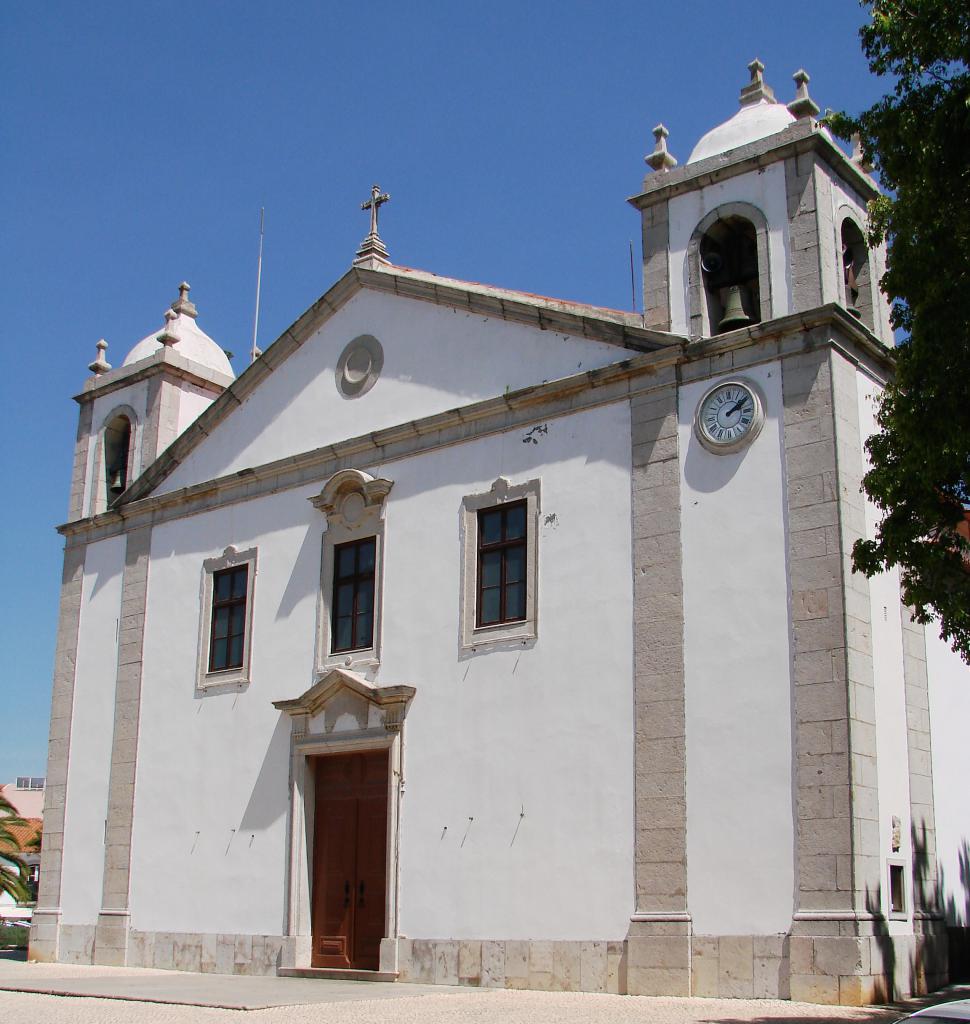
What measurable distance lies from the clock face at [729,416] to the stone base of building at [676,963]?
5076 mm

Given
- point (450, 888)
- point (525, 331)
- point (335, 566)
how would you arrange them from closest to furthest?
point (450, 888)
point (525, 331)
point (335, 566)

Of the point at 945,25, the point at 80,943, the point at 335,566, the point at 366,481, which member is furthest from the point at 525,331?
the point at 80,943

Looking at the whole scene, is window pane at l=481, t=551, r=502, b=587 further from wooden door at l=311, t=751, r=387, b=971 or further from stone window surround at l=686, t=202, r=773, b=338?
stone window surround at l=686, t=202, r=773, b=338

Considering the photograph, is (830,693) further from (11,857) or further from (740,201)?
(11,857)

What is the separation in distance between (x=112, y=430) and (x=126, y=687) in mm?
4954

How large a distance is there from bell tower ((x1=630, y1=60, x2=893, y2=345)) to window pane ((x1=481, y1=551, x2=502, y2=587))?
339cm

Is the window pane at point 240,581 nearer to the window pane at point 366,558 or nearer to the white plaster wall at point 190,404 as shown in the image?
the window pane at point 366,558

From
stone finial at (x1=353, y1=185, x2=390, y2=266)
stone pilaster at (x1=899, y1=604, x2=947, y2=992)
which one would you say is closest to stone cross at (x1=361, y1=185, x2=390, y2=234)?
stone finial at (x1=353, y1=185, x2=390, y2=266)

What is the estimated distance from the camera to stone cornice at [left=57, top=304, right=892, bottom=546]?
1472 cm

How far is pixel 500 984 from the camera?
15258 millimetres

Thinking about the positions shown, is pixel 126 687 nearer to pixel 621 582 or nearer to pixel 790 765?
pixel 621 582

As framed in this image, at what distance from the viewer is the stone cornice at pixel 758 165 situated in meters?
15.3

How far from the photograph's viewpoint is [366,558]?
18234 mm

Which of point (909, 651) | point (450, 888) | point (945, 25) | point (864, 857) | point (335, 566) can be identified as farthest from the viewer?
point (335, 566)
